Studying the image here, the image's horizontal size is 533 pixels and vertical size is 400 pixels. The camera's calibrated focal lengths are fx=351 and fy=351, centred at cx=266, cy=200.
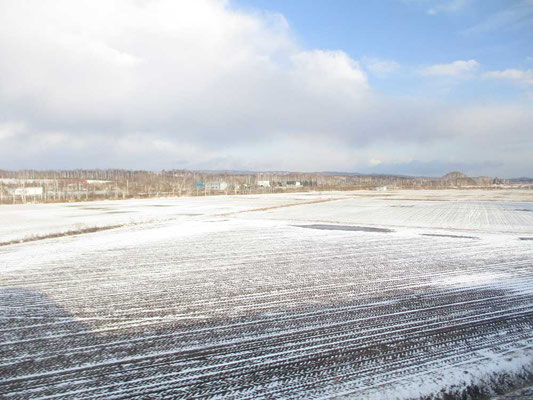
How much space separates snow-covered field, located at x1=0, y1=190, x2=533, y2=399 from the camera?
3.84 metres

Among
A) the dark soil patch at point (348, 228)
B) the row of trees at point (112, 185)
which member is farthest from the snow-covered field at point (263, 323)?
the row of trees at point (112, 185)

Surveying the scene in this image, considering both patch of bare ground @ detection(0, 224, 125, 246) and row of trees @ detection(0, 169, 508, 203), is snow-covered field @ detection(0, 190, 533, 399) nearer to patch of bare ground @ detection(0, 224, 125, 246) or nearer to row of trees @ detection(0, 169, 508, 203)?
patch of bare ground @ detection(0, 224, 125, 246)

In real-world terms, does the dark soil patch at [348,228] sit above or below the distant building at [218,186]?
below

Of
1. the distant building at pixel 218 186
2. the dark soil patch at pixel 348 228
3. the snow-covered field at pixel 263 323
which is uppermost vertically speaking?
the distant building at pixel 218 186

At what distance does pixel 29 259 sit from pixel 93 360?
7.74 metres

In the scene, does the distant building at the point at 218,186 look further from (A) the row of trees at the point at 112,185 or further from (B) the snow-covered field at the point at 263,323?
(B) the snow-covered field at the point at 263,323

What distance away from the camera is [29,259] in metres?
10.3

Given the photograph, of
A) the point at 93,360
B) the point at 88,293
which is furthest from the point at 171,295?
the point at 93,360

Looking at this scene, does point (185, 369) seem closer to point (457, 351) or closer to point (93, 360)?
point (93, 360)

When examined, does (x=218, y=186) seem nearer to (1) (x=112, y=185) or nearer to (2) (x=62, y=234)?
(1) (x=112, y=185)

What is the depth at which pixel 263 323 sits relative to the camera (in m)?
5.42

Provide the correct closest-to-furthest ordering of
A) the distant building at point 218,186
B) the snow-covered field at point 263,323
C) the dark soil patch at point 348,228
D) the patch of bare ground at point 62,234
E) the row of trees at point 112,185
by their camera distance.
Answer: the snow-covered field at point 263,323, the patch of bare ground at point 62,234, the dark soil patch at point 348,228, the row of trees at point 112,185, the distant building at point 218,186

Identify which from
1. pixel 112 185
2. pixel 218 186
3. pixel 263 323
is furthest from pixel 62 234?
pixel 218 186

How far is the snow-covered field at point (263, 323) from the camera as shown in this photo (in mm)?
3836
